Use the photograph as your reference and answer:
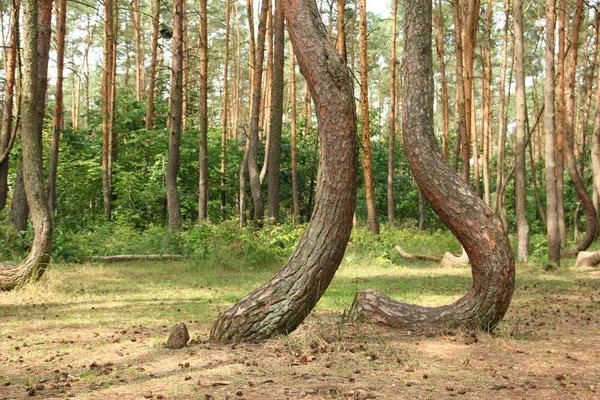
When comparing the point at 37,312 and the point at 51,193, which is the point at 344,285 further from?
the point at 51,193

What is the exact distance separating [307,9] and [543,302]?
234 inches

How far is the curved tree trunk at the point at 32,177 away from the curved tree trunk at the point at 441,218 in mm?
5188

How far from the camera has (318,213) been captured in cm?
575

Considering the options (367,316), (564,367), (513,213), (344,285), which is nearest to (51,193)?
(344,285)

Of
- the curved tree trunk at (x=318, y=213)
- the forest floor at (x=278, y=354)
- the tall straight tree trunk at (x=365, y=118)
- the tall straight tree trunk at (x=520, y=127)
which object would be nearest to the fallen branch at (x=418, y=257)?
the tall straight tree trunk at (x=365, y=118)

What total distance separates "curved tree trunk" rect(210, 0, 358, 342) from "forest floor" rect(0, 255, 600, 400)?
9.0 inches

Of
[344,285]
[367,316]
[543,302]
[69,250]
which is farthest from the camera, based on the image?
[69,250]

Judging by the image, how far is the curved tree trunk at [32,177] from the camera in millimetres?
8984

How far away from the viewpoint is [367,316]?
21.7ft

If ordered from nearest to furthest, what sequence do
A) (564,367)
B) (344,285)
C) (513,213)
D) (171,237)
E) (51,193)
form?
(564,367), (344,285), (171,237), (51,193), (513,213)

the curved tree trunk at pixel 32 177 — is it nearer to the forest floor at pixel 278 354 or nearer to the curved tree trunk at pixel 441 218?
the forest floor at pixel 278 354

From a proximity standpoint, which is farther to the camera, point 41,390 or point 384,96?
point 384,96

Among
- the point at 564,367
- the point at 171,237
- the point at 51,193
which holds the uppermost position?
the point at 51,193

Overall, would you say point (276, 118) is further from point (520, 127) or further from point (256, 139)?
point (520, 127)
